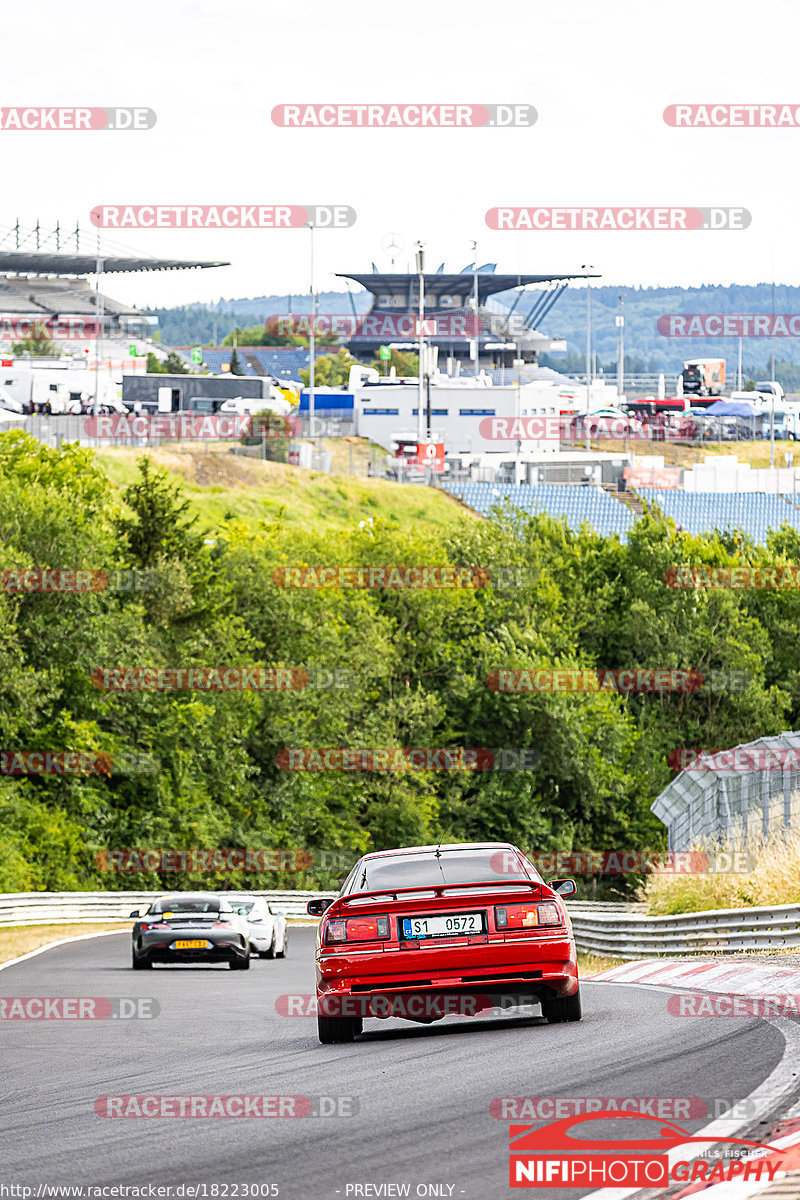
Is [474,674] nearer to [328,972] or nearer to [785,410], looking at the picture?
[328,972]

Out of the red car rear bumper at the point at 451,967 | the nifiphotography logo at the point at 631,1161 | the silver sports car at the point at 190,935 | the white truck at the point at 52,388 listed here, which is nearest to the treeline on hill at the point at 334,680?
the silver sports car at the point at 190,935

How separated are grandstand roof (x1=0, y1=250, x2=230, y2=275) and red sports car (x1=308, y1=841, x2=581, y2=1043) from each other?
121 meters

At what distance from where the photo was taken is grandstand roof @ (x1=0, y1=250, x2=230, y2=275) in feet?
425

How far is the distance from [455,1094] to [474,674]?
51.5 metres

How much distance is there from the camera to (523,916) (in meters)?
10.1
